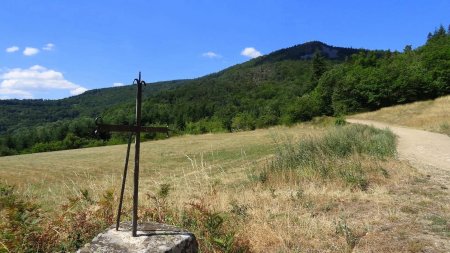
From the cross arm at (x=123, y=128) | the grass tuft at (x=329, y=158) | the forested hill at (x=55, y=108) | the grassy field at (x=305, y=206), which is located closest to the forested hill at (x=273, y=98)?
the cross arm at (x=123, y=128)

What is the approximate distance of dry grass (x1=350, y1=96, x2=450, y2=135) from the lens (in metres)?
40.3

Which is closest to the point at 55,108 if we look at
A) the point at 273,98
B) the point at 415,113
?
the point at 273,98

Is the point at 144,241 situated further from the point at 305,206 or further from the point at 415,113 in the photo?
the point at 415,113

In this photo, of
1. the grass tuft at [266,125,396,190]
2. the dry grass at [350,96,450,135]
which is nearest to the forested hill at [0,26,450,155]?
the dry grass at [350,96,450,135]

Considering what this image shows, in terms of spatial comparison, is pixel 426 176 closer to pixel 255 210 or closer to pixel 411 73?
pixel 255 210

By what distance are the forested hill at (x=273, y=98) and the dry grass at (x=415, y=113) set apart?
12.8 ft

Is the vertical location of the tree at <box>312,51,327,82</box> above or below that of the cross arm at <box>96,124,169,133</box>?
above

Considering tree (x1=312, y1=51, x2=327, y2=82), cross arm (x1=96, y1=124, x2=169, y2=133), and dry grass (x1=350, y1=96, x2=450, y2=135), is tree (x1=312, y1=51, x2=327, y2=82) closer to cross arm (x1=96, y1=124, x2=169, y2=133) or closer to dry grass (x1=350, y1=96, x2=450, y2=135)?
dry grass (x1=350, y1=96, x2=450, y2=135)

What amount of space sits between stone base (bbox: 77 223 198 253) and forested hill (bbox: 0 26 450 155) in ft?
3.13

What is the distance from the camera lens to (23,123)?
150 metres

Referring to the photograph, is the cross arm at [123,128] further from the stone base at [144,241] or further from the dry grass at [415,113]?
the dry grass at [415,113]

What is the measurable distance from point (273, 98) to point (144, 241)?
102840mm

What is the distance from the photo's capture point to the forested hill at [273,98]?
5750cm

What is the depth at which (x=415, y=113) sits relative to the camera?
4722cm
